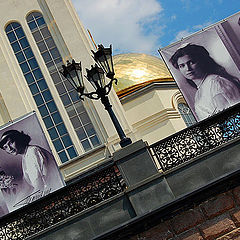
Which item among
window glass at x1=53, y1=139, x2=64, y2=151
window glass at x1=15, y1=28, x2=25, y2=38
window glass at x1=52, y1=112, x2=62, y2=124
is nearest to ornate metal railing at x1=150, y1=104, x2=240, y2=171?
window glass at x1=53, y1=139, x2=64, y2=151

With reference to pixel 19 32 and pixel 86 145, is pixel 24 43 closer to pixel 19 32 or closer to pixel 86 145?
pixel 19 32

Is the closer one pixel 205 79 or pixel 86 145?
pixel 205 79

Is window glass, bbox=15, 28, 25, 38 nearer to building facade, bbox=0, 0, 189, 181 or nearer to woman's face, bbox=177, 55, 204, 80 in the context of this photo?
building facade, bbox=0, 0, 189, 181

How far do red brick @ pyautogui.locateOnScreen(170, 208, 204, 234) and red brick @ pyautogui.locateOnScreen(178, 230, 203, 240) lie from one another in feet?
0.31

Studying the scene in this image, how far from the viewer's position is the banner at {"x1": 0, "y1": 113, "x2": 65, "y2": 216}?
1678 centimetres

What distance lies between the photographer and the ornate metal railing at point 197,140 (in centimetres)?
1011

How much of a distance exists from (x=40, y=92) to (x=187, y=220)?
14.5m

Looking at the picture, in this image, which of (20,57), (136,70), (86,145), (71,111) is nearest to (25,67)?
(20,57)

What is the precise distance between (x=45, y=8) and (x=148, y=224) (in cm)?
1637

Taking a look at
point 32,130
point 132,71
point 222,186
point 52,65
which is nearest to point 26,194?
point 32,130

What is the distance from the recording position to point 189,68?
1703cm

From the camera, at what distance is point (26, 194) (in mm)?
17141

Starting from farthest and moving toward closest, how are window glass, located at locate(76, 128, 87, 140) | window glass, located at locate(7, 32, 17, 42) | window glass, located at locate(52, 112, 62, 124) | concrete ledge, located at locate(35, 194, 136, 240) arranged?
window glass, located at locate(7, 32, 17, 42) < window glass, located at locate(52, 112, 62, 124) < window glass, located at locate(76, 128, 87, 140) < concrete ledge, located at locate(35, 194, 136, 240)

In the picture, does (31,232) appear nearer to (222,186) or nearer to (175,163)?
(175,163)
